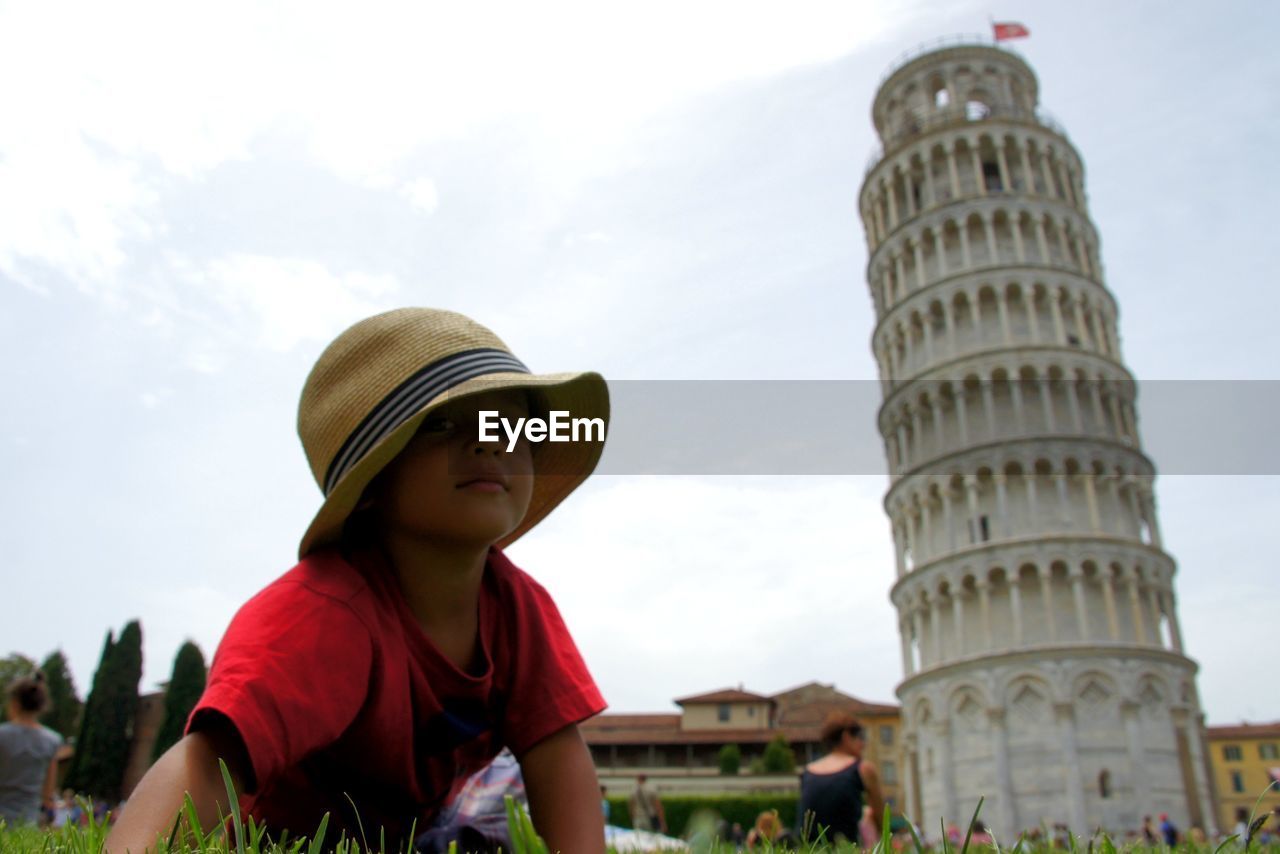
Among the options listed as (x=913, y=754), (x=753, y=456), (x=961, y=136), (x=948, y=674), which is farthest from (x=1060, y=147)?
(x=753, y=456)

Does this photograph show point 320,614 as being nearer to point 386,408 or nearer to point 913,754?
point 386,408

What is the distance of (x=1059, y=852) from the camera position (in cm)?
167

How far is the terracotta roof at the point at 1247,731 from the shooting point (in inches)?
2544

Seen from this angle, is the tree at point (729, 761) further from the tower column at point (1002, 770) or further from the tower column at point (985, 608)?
the tower column at point (985, 608)

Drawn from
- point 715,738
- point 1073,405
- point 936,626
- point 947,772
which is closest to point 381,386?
point 947,772

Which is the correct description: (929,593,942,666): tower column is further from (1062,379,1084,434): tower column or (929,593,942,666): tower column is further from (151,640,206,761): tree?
(151,640,206,761): tree

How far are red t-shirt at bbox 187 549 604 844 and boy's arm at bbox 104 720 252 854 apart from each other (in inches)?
1.4

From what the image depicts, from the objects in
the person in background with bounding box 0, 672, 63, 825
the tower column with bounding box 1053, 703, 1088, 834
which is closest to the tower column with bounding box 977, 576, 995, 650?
the tower column with bounding box 1053, 703, 1088, 834

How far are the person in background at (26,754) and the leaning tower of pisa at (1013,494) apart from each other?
973 inches

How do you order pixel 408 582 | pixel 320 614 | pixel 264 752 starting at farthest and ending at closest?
pixel 408 582 < pixel 320 614 < pixel 264 752

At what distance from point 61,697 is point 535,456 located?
5132 centimetres

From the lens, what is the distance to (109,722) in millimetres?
37031

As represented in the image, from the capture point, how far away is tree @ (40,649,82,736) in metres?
44.1

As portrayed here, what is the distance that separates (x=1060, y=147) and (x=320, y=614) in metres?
39.8
